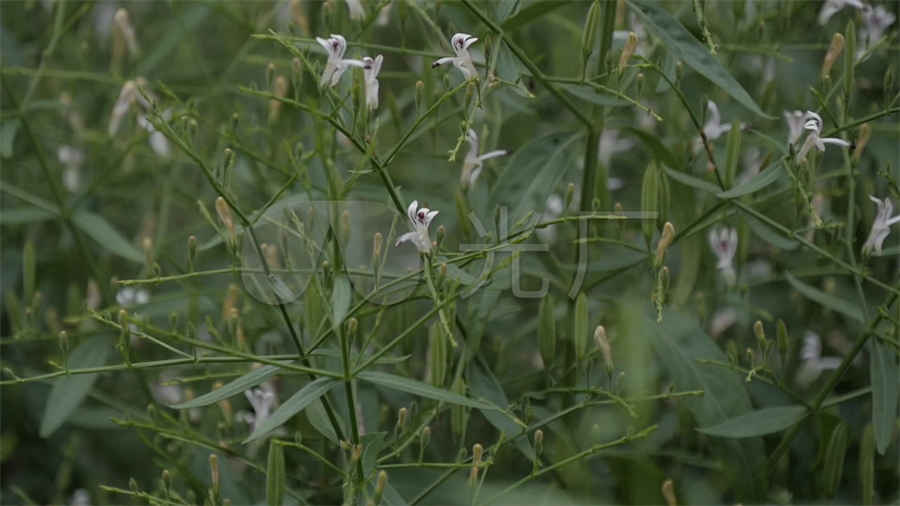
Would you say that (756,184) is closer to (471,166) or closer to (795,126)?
(795,126)

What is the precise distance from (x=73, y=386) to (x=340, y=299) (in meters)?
0.43

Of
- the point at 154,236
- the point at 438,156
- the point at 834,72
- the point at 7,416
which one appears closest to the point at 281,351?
the point at 438,156

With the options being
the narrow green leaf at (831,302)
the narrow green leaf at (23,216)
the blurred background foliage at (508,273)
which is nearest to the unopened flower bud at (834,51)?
the blurred background foliage at (508,273)

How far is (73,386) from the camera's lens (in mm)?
961

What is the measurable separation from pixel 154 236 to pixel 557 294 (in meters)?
0.43

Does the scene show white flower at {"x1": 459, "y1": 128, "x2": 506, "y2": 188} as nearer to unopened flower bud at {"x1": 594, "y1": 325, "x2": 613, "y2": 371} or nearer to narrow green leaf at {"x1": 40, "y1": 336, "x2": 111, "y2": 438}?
unopened flower bud at {"x1": 594, "y1": 325, "x2": 613, "y2": 371}

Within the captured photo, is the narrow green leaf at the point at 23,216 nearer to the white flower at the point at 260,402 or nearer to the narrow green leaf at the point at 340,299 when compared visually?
the white flower at the point at 260,402

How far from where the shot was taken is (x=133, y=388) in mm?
1203

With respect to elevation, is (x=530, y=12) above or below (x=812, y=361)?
above

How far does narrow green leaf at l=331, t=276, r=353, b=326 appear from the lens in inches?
24.0

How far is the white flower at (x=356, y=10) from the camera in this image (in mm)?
829

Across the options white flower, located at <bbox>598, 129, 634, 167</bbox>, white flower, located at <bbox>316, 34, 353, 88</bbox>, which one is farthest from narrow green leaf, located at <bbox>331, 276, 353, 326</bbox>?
white flower, located at <bbox>598, 129, 634, 167</bbox>

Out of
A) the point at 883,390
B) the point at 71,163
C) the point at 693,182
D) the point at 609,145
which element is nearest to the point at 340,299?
the point at 693,182

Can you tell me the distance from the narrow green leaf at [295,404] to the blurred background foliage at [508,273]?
0.03m
